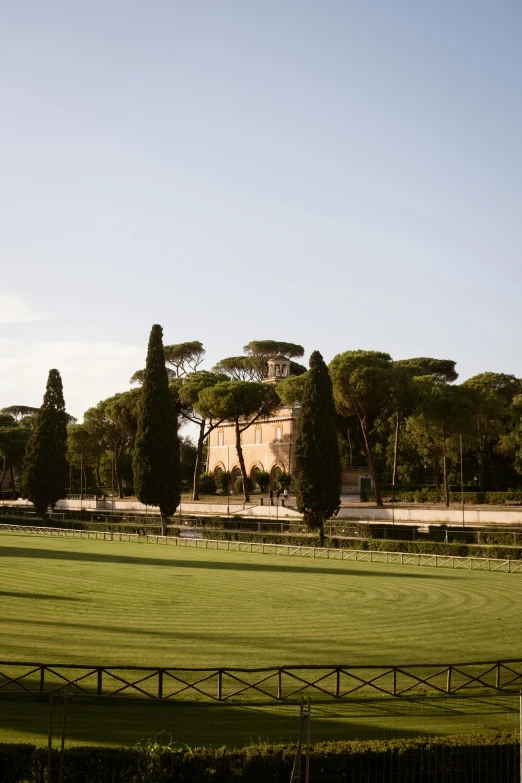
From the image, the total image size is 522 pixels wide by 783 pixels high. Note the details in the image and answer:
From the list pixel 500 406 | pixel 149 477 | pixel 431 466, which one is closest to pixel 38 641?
pixel 149 477

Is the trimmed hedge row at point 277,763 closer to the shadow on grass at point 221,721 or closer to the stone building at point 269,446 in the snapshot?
the shadow on grass at point 221,721

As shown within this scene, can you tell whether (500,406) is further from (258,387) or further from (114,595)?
(114,595)

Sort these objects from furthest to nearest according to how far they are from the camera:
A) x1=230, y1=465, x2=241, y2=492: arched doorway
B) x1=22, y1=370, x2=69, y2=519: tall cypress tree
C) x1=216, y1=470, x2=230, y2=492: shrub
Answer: x1=230, y1=465, x2=241, y2=492: arched doorway → x1=216, y1=470, x2=230, y2=492: shrub → x1=22, y1=370, x2=69, y2=519: tall cypress tree

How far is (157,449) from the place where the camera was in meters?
53.5

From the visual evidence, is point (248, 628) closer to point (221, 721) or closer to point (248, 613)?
point (248, 613)

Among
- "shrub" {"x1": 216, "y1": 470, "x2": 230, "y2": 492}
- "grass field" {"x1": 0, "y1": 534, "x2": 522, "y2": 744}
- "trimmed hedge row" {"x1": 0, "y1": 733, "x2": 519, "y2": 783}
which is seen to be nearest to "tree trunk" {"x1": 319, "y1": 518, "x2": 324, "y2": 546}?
"grass field" {"x1": 0, "y1": 534, "x2": 522, "y2": 744}

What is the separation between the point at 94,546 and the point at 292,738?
34833 mm

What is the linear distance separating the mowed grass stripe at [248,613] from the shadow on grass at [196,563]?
0.35 feet

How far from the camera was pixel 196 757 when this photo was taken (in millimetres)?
10828

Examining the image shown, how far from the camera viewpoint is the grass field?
14242 millimetres

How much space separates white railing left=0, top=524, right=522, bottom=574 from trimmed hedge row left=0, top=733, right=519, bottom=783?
85.4 ft

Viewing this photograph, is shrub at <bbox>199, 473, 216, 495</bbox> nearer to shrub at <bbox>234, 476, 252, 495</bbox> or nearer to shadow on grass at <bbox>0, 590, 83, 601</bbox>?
shrub at <bbox>234, 476, 252, 495</bbox>

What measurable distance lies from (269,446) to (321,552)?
1666 inches

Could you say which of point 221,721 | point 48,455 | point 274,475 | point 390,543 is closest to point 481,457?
point 274,475
